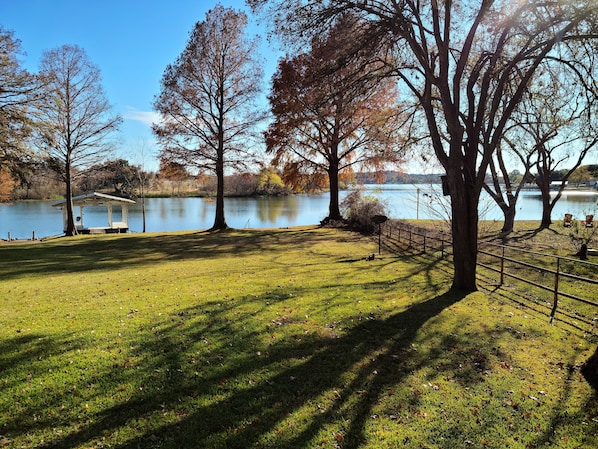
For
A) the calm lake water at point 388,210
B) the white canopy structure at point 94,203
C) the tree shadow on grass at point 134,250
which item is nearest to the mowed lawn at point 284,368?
the tree shadow on grass at point 134,250

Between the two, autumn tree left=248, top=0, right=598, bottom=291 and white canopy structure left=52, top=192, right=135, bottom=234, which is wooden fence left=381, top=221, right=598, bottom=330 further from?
white canopy structure left=52, top=192, right=135, bottom=234

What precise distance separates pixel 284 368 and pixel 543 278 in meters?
9.15

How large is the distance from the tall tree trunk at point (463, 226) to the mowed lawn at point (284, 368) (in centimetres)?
45

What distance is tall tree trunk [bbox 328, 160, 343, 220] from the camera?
80.7 ft

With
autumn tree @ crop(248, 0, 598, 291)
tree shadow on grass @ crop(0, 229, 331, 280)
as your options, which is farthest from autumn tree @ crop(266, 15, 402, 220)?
autumn tree @ crop(248, 0, 598, 291)

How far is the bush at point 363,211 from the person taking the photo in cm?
2131

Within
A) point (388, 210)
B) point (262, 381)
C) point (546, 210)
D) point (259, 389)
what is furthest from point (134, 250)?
point (546, 210)

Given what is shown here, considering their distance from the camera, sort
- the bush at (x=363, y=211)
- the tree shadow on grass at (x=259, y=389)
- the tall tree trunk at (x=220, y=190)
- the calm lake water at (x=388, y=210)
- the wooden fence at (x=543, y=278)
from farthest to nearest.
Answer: the tall tree trunk at (x=220, y=190)
the bush at (x=363, y=211)
the calm lake water at (x=388, y=210)
the wooden fence at (x=543, y=278)
the tree shadow on grass at (x=259, y=389)

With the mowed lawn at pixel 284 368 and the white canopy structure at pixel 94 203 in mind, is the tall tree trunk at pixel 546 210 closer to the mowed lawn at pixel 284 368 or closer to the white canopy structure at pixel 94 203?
the mowed lawn at pixel 284 368

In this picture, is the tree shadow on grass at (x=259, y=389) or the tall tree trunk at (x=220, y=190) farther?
the tall tree trunk at (x=220, y=190)

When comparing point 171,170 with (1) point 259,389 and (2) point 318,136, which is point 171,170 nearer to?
(2) point 318,136

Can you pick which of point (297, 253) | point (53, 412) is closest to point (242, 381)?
point (53, 412)

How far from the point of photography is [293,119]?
22625 mm

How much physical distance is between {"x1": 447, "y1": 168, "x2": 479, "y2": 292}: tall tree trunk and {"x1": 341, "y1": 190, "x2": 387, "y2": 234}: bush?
39.1ft
